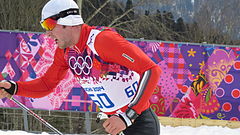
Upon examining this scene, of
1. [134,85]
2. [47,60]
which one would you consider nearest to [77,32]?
[134,85]

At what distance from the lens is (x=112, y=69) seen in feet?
7.87

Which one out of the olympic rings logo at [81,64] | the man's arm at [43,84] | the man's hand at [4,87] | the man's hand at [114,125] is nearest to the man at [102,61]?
the olympic rings logo at [81,64]

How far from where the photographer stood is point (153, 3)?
48.2 feet

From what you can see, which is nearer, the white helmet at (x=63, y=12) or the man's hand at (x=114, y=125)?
the man's hand at (x=114, y=125)

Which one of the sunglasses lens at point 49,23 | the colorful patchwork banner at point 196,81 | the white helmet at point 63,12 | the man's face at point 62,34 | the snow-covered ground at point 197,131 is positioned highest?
the white helmet at point 63,12

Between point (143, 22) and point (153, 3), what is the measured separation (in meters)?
1.18

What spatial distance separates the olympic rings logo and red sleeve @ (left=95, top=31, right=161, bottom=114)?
234 millimetres

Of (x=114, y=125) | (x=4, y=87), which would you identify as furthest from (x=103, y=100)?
(x=4, y=87)

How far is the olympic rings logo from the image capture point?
2.46m

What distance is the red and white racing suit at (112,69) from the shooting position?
2.17 m

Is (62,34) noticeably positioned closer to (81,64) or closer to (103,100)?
(81,64)

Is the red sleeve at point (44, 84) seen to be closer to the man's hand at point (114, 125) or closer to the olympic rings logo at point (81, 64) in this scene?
the olympic rings logo at point (81, 64)

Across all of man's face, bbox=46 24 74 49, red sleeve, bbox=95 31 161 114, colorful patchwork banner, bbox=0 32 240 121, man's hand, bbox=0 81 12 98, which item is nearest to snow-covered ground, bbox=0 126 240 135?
colorful patchwork banner, bbox=0 32 240 121

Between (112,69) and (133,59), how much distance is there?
0.92 ft
